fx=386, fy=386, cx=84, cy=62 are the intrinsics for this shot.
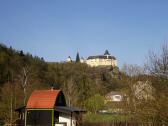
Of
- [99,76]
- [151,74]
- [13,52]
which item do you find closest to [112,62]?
[99,76]

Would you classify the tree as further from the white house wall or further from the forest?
the white house wall

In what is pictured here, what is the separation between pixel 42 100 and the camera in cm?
3838

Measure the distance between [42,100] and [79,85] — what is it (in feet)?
120

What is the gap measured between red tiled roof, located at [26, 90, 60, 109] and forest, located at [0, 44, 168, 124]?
239 centimetres

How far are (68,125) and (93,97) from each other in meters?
33.8

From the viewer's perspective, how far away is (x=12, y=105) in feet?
139

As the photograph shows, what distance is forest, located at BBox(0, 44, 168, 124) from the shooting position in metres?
16.4

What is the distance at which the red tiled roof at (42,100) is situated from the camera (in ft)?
123

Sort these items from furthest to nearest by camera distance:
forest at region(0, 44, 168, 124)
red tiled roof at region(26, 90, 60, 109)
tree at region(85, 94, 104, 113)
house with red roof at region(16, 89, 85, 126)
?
tree at region(85, 94, 104, 113), red tiled roof at region(26, 90, 60, 109), house with red roof at region(16, 89, 85, 126), forest at region(0, 44, 168, 124)

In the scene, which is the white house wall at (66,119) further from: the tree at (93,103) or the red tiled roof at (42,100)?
the tree at (93,103)

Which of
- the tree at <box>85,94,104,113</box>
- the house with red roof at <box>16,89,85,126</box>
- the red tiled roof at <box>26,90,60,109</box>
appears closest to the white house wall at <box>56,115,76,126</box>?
the house with red roof at <box>16,89,85,126</box>

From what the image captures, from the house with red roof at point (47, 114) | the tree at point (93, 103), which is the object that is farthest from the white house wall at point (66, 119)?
the tree at point (93, 103)

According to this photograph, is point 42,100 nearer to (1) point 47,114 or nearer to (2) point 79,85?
(1) point 47,114

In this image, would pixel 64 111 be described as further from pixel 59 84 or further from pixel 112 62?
pixel 112 62
